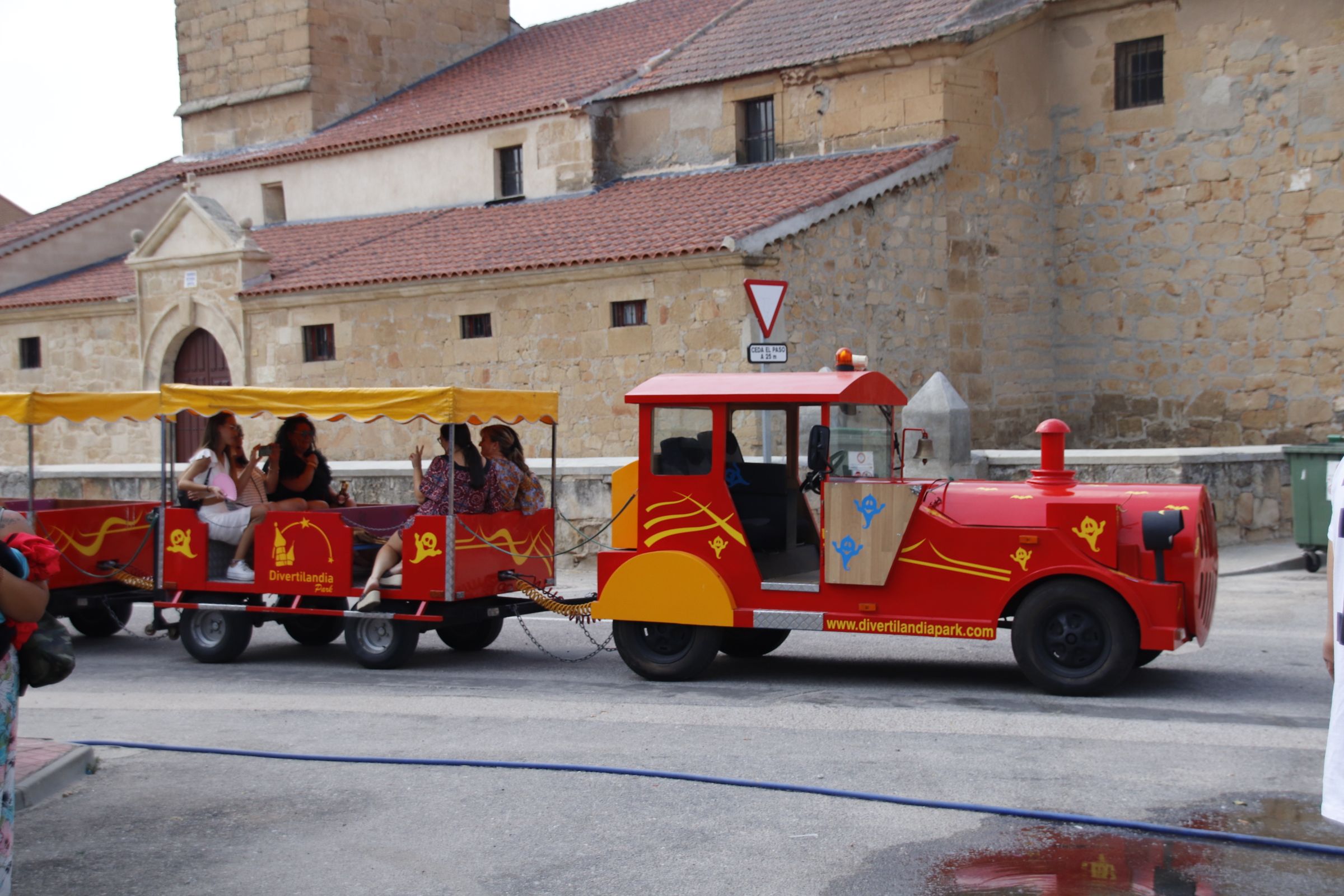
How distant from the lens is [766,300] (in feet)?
45.0

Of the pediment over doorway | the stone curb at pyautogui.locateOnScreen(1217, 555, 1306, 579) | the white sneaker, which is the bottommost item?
the stone curb at pyautogui.locateOnScreen(1217, 555, 1306, 579)

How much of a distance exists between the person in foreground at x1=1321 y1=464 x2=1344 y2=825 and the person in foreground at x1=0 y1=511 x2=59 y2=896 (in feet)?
13.2

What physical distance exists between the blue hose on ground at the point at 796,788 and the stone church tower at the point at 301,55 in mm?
24172

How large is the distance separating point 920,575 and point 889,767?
2.16 meters

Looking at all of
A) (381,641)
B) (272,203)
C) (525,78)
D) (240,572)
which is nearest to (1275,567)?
(381,641)

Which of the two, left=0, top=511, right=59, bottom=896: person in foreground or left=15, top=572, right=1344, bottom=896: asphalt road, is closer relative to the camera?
left=0, top=511, right=59, bottom=896: person in foreground

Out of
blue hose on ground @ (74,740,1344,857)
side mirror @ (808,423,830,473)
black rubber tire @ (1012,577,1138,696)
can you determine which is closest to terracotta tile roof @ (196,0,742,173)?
side mirror @ (808,423,830,473)

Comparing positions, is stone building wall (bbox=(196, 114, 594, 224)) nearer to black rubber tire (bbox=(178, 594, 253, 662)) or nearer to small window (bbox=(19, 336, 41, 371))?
small window (bbox=(19, 336, 41, 371))

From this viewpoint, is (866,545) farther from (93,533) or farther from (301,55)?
(301,55)

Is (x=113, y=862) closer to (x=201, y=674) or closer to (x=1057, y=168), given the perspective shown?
(x=201, y=674)

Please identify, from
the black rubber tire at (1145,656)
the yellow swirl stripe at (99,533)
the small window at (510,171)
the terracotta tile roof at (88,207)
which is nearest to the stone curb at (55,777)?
the yellow swirl stripe at (99,533)

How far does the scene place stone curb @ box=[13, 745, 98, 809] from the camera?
21.7ft

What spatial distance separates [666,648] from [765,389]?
1891mm

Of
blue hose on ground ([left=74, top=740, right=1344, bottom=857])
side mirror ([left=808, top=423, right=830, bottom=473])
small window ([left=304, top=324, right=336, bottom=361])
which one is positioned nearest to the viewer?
blue hose on ground ([left=74, top=740, right=1344, bottom=857])
